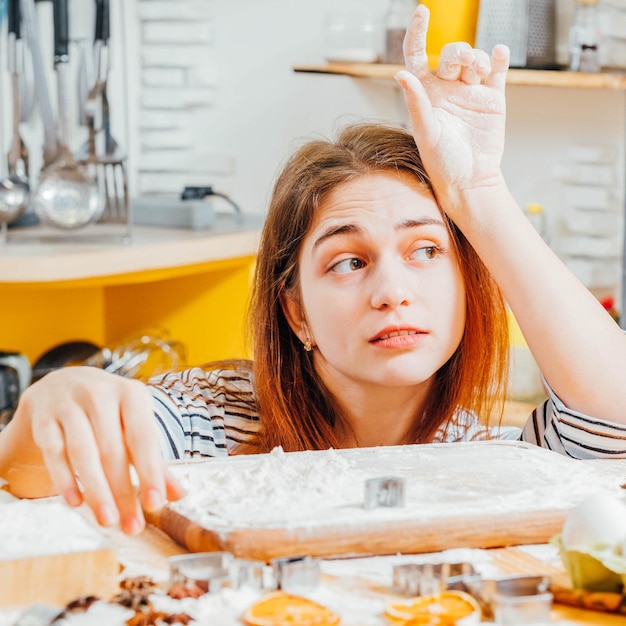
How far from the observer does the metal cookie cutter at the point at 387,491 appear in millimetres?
720

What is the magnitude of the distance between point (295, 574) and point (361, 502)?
128 millimetres

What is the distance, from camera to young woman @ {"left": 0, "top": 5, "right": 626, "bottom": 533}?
108cm

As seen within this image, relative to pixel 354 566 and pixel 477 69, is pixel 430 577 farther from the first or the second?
pixel 477 69

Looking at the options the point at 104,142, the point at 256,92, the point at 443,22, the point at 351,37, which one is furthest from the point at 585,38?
the point at 104,142

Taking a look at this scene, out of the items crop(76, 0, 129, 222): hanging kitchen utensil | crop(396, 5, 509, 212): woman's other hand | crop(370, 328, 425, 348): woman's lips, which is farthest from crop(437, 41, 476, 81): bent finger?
crop(76, 0, 129, 222): hanging kitchen utensil

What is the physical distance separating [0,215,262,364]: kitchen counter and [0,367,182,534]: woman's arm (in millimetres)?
1207

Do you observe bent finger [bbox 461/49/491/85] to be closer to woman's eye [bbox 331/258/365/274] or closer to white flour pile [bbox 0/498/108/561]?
woman's eye [bbox 331/258/365/274]

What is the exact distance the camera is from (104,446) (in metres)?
0.70

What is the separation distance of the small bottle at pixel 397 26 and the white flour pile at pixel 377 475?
1.76m

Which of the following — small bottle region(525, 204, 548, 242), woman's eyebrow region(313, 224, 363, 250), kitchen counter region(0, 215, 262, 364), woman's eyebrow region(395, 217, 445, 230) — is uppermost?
woman's eyebrow region(395, 217, 445, 230)

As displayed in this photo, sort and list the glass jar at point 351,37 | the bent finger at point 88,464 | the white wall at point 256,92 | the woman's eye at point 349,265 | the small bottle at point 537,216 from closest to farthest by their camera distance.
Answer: the bent finger at point 88,464
the woman's eye at point 349,265
the small bottle at point 537,216
the glass jar at point 351,37
the white wall at point 256,92

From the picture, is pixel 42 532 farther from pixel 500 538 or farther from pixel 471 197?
pixel 471 197

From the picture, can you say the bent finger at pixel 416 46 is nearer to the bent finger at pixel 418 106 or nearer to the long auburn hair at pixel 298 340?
the bent finger at pixel 418 106

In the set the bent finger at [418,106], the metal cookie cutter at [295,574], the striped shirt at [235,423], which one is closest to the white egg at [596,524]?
the metal cookie cutter at [295,574]
